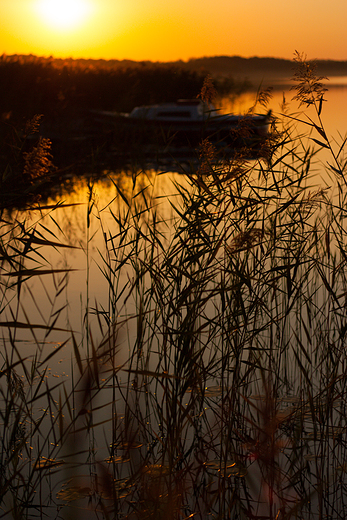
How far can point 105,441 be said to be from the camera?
3.13m

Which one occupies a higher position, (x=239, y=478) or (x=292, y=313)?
(x=292, y=313)

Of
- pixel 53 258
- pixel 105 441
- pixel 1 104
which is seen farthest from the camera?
pixel 1 104

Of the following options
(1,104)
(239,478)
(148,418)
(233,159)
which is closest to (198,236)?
(233,159)

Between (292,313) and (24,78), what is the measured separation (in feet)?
53.1

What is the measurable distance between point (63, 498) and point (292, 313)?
2725 millimetres

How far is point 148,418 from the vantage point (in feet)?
11.0

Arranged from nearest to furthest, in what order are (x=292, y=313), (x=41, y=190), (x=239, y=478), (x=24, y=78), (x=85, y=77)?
(x=239, y=478) → (x=292, y=313) → (x=41, y=190) → (x=24, y=78) → (x=85, y=77)

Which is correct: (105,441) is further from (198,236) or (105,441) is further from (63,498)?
(198,236)

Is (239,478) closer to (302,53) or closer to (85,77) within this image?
(302,53)

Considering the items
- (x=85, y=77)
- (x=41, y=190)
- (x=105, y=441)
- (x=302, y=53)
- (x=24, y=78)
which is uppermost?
(x=85, y=77)

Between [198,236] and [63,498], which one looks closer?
[63,498]

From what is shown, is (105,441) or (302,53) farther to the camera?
(105,441)

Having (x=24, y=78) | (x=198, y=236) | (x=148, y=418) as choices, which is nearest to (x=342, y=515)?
(x=148, y=418)

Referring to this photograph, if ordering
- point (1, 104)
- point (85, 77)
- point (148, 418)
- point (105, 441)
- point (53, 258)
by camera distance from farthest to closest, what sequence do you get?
point (85, 77), point (1, 104), point (53, 258), point (148, 418), point (105, 441)
